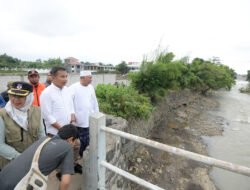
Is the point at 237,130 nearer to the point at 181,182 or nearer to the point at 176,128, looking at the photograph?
the point at 176,128

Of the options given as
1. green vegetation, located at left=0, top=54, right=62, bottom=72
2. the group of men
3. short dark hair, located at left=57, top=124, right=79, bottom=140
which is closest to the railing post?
short dark hair, located at left=57, top=124, right=79, bottom=140

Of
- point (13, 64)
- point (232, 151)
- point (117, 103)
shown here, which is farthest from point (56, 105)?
point (13, 64)

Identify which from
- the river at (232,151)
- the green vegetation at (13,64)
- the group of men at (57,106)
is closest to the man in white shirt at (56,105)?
the group of men at (57,106)

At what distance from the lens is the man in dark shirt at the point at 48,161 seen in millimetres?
1521

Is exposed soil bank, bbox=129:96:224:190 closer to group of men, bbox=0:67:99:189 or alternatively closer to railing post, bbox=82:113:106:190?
group of men, bbox=0:67:99:189

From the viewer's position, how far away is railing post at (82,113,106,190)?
1.95 m

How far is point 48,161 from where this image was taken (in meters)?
1.62

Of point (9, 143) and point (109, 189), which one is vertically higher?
point (9, 143)

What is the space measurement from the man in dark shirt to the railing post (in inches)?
8.5

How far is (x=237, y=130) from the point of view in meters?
12.0

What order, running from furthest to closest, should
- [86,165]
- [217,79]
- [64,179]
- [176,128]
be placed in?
[217,79]
[176,128]
[86,165]
[64,179]

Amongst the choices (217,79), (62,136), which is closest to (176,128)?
(62,136)

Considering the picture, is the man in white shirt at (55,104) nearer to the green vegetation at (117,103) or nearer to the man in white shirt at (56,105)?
the man in white shirt at (56,105)

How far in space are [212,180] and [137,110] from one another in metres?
3.00
